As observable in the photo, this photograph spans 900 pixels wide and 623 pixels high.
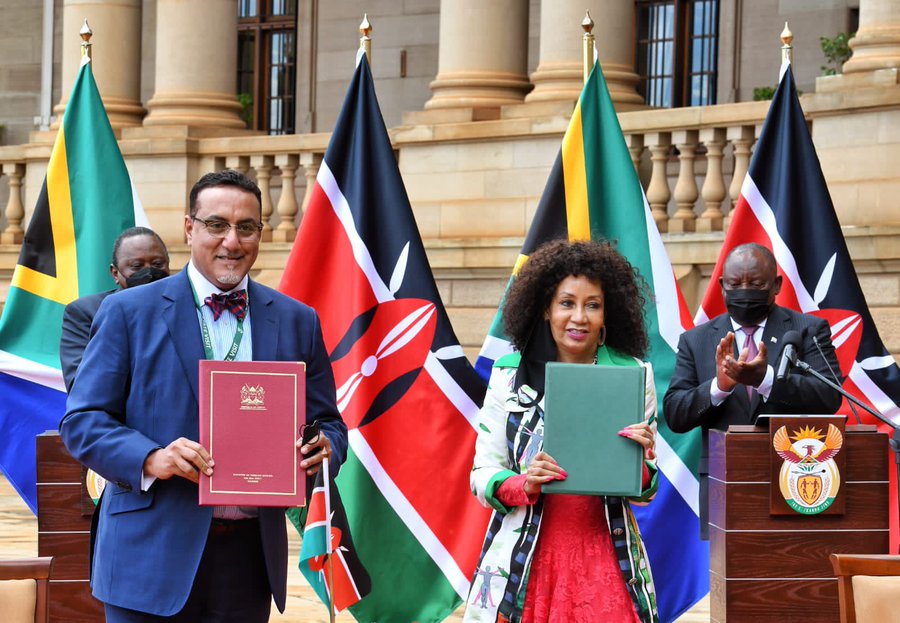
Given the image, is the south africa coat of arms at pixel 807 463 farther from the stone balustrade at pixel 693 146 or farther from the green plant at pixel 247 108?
the green plant at pixel 247 108

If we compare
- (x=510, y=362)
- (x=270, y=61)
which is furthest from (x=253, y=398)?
(x=270, y=61)

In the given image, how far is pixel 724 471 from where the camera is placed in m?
6.31

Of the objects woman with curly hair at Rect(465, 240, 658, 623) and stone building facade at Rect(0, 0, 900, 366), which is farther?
stone building facade at Rect(0, 0, 900, 366)

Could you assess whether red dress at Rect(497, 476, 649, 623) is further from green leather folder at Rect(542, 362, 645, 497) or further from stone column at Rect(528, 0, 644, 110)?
stone column at Rect(528, 0, 644, 110)

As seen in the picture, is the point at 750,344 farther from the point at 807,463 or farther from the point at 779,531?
the point at 779,531

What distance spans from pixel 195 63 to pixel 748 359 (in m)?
11.1

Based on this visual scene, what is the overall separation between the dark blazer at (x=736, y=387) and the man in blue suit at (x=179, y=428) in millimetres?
2351

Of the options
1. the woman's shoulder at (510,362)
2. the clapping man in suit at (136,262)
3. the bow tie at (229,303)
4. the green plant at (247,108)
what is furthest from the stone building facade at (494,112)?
the bow tie at (229,303)

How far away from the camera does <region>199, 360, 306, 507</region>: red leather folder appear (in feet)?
14.0

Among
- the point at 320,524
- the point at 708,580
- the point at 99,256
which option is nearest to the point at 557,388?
the point at 320,524

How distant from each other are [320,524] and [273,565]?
1.13 m

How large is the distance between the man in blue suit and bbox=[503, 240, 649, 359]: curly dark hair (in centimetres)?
75

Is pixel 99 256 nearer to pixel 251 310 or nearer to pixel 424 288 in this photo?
pixel 424 288

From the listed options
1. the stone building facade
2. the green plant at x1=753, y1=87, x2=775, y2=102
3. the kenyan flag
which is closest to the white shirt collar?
the kenyan flag
